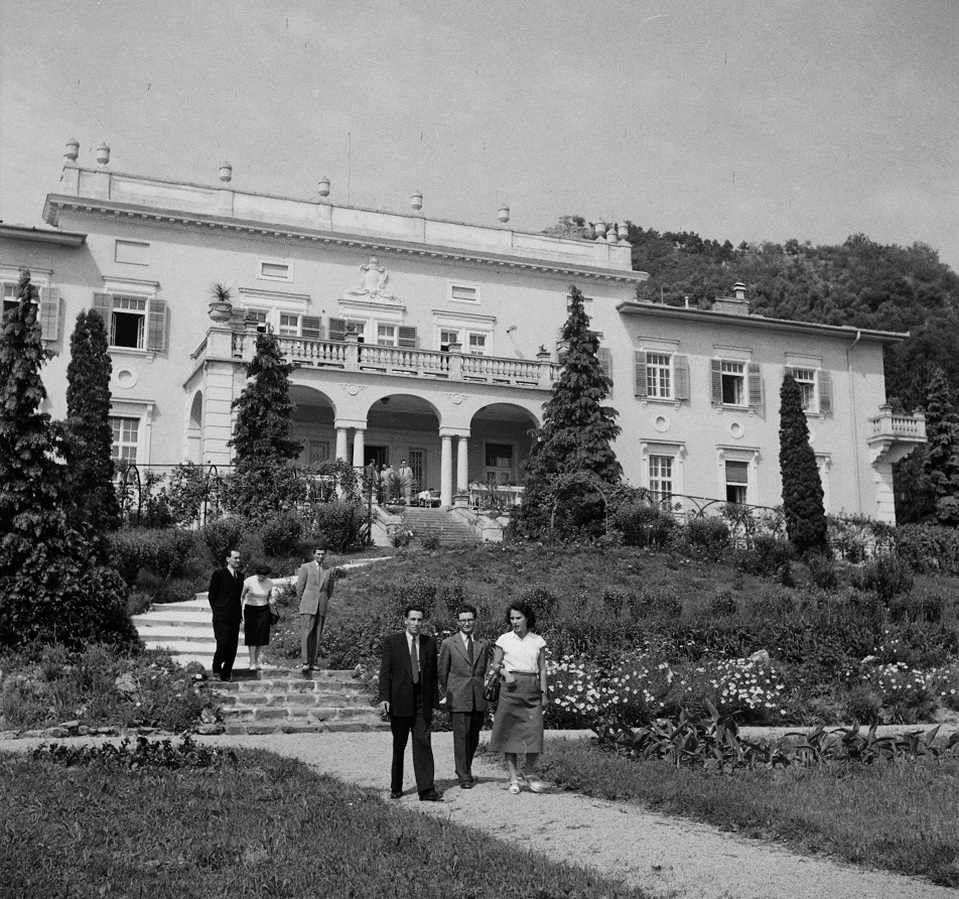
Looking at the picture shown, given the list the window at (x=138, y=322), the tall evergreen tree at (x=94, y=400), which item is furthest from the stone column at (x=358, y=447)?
the window at (x=138, y=322)

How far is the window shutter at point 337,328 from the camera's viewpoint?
1346 inches

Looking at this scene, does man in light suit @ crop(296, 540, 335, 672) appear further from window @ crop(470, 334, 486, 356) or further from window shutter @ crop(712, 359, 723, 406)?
window shutter @ crop(712, 359, 723, 406)

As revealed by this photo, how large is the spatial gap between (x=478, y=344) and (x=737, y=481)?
1033cm

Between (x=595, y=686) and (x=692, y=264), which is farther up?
(x=692, y=264)

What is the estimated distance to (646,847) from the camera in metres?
6.99

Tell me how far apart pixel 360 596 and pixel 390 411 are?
15643mm

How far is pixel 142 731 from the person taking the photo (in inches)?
466

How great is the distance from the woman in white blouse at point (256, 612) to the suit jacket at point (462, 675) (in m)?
5.80

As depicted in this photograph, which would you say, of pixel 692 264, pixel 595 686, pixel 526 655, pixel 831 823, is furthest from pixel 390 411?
pixel 692 264

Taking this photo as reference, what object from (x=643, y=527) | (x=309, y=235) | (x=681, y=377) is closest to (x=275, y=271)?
(x=309, y=235)

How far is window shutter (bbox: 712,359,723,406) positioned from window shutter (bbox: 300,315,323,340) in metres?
14.0

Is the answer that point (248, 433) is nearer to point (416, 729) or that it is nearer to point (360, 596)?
point (360, 596)

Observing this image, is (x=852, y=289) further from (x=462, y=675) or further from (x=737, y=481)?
(x=462, y=675)

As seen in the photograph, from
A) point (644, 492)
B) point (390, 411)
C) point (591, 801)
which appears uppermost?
point (390, 411)
